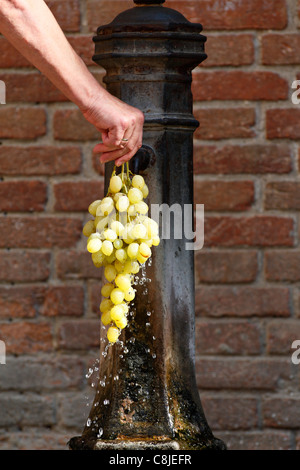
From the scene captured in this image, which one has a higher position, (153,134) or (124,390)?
(153,134)

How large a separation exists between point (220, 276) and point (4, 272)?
452 millimetres

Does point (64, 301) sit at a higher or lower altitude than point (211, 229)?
lower

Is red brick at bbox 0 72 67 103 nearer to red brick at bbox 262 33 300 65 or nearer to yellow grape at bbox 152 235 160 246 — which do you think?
red brick at bbox 262 33 300 65

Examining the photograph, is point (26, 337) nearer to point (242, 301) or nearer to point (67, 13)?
point (242, 301)

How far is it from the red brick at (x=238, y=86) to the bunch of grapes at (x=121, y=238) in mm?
677

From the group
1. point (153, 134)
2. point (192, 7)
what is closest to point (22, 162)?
point (192, 7)

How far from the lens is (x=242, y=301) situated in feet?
5.77

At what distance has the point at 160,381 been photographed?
1.16 metres

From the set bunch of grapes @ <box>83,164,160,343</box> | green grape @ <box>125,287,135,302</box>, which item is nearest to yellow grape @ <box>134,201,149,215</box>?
bunch of grapes @ <box>83,164,160,343</box>

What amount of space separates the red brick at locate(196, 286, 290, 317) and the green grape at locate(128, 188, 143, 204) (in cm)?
70

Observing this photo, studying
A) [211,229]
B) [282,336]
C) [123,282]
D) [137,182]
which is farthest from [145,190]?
[282,336]

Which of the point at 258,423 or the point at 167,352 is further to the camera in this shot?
the point at 258,423

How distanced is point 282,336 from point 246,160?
372 mm
